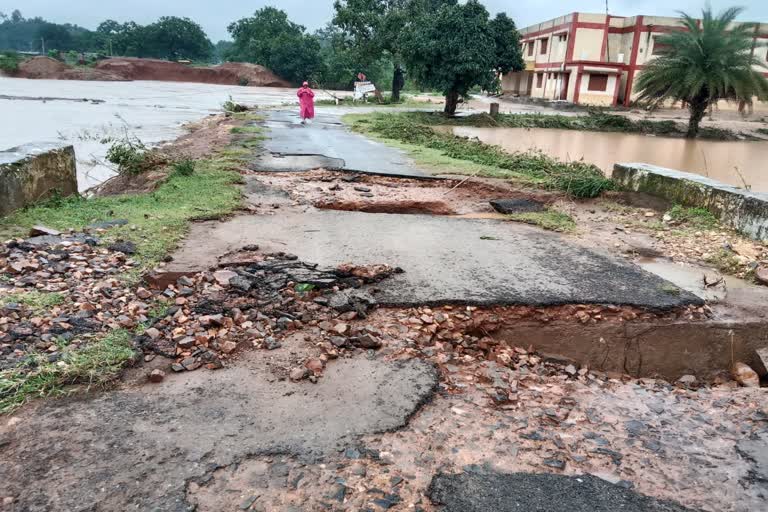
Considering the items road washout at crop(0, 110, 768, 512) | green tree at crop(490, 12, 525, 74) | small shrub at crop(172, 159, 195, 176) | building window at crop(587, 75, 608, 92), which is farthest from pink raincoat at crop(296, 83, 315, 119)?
building window at crop(587, 75, 608, 92)

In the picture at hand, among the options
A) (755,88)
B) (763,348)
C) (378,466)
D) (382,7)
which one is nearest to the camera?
(378,466)

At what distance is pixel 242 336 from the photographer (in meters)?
3.04

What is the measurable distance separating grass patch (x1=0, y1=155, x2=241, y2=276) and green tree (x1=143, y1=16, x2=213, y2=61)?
71.8 meters

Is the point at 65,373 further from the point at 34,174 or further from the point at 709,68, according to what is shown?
the point at 709,68

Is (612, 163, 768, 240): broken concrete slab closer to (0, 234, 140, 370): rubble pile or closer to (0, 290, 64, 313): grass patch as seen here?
(0, 234, 140, 370): rubble pile

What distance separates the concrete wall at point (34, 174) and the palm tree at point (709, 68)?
2193cm

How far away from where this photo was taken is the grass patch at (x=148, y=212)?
4.27 meters

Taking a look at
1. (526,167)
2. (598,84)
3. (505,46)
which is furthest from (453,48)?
(598,84)

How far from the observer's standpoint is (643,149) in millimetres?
18734

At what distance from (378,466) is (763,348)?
292cm

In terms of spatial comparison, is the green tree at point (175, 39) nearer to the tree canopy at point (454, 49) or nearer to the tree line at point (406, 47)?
the tree line at point (406, 47)

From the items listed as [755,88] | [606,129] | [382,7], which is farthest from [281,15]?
[755,88]

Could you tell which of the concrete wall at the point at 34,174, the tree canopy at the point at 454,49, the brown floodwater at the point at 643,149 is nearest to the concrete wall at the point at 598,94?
the brown floodwater at the point at 643,149

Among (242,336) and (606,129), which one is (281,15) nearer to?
(606,129)
